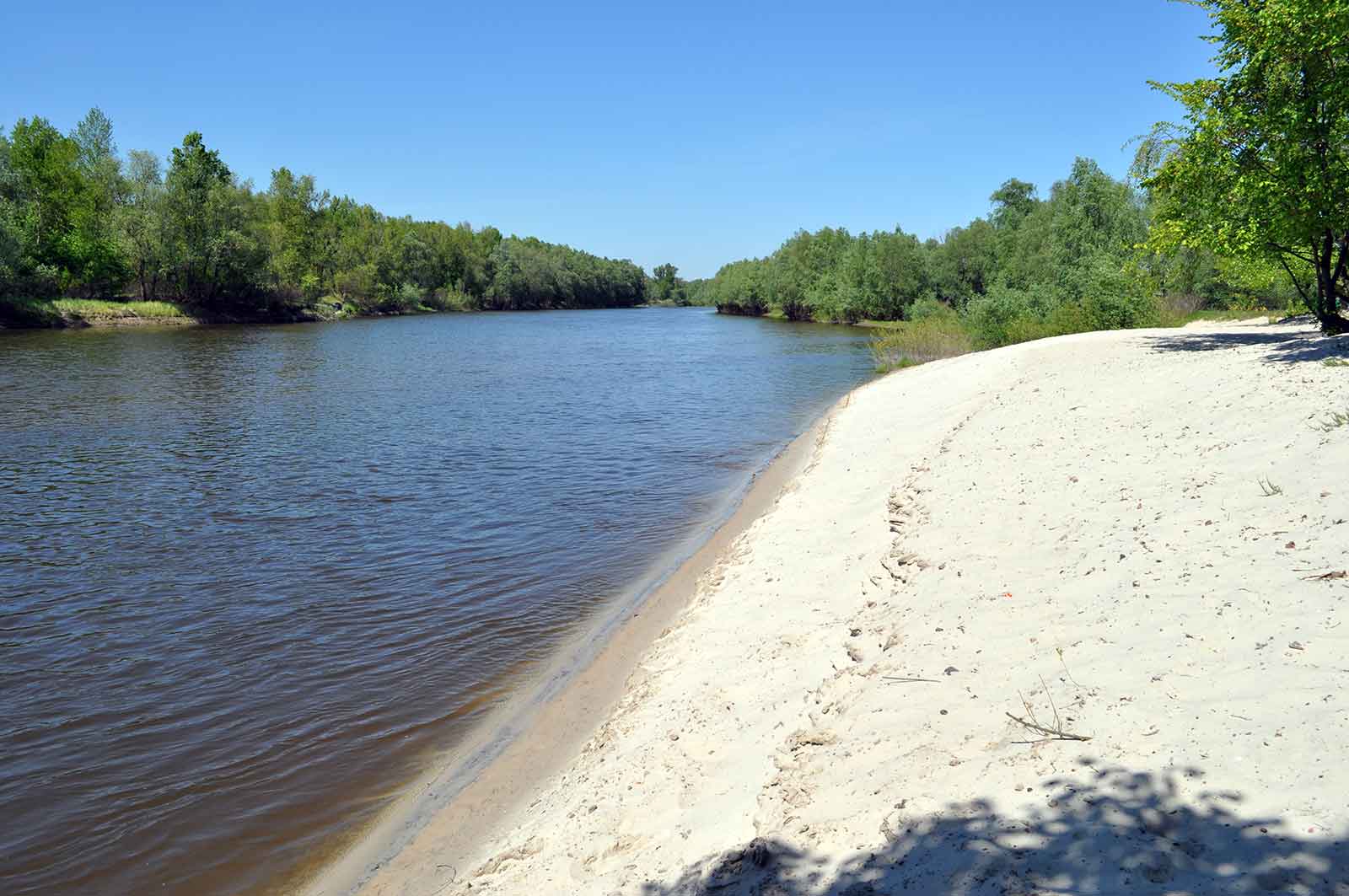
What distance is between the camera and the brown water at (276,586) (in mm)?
6336

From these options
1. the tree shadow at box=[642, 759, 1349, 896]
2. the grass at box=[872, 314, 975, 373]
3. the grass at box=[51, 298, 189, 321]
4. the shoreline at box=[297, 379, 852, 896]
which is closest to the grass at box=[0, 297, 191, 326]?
the grass at box=[51, 298, 189, 321]

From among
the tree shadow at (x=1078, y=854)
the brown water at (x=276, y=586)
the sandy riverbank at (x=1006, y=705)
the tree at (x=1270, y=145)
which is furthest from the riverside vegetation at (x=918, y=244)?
the tree shadow at (x=1078, y=854)

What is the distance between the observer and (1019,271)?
6134 cm

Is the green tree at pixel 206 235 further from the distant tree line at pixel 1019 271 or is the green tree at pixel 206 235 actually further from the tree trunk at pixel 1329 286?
the tree trunk at pixel 1329 286

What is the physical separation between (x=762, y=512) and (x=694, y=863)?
30.7 feet

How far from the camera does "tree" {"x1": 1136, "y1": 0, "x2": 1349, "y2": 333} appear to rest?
14.2 m

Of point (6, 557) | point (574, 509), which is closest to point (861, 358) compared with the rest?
point (574, 509)

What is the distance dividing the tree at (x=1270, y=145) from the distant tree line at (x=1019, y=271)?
1478 millimetres

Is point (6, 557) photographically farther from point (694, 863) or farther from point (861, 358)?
point (861, 358)

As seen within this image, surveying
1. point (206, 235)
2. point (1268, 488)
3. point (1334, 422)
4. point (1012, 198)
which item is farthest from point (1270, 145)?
point (1012, 198)

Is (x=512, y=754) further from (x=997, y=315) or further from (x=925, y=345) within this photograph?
(x=997, y=315)

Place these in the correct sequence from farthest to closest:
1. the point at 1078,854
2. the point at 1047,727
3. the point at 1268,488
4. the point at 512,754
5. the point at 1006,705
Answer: the point at 1268,488, the point at 512,754, the point at 1006,705, the point at 1047,727, the point at 1078,854

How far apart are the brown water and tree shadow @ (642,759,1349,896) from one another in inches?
153

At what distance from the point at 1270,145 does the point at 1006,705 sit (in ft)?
50.2
